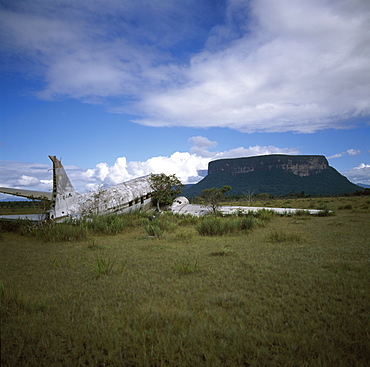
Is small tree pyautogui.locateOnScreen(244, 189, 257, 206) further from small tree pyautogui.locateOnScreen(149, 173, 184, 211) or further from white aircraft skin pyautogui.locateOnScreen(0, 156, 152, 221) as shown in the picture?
white aircraft skin pyautogui.locateOnScreen(0, 156, 152, 221)

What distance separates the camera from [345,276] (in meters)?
4.89

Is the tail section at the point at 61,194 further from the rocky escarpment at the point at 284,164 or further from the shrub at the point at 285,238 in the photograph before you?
the rocky escarpment at the point at 284,164

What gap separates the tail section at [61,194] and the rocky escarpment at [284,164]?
107 metres

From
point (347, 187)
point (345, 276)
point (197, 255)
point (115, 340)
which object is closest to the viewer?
point (115, 340)

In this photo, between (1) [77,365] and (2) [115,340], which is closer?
(1) [77,365]

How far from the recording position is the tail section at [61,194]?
13148mm

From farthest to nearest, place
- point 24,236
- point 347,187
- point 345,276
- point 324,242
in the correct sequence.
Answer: point 347,187 → point 24,236 → point 324,242 → point 345,276

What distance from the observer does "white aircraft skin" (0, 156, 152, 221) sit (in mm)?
13016

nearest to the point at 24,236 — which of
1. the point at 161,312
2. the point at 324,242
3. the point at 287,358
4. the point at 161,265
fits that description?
the point at 161,265

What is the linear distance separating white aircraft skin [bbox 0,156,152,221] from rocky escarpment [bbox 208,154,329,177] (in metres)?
103

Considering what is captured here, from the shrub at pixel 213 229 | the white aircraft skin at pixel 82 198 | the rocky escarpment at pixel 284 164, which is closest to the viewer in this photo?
the shrub at pixel 213 229

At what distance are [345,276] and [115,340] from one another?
180 inches

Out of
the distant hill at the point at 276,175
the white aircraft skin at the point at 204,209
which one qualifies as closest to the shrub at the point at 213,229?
the white aircraft skin at the point at 204,209

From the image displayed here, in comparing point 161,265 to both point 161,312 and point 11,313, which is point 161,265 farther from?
point 11,313
